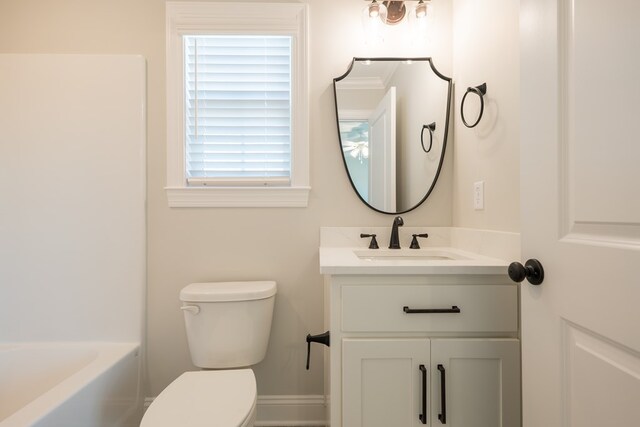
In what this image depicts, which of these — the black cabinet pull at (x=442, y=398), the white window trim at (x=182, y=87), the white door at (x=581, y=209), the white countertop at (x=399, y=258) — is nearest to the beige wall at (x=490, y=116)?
the white countertop at (x=399, y=258)

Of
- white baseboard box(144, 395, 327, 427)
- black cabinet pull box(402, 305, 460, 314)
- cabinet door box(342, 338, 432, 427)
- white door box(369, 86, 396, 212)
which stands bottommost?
white baseboard box(144, 395, 327, 427)

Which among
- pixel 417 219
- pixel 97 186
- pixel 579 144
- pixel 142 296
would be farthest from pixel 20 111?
pixel 579 144

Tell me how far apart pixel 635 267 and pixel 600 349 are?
0.20 meters

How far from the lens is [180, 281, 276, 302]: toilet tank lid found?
141 cm

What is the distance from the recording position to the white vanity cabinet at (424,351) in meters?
1.03

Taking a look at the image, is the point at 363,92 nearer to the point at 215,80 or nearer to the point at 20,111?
the point at 215,80

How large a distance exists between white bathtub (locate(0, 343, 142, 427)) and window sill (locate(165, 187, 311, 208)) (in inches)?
30.0

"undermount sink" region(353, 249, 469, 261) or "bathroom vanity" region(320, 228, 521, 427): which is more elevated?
"undermount sink" region(353, 249, 469, 261)

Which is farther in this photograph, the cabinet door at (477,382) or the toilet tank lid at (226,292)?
the toilet tank lid at (226,292)

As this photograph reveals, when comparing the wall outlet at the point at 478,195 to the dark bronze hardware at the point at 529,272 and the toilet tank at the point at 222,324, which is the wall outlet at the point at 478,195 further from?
the toilet tank at the point at 222,324

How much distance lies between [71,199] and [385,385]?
5.54 feet

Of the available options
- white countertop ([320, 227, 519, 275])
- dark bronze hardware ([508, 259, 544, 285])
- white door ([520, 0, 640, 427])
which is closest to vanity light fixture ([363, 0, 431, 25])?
white door ([520, 0, 640, 427])

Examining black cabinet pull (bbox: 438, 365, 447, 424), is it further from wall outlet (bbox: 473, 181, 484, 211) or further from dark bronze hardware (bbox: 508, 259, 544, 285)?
wall outlet (bbox: 473, 181, 484, 211)

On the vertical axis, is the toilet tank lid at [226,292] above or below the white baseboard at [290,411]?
above
